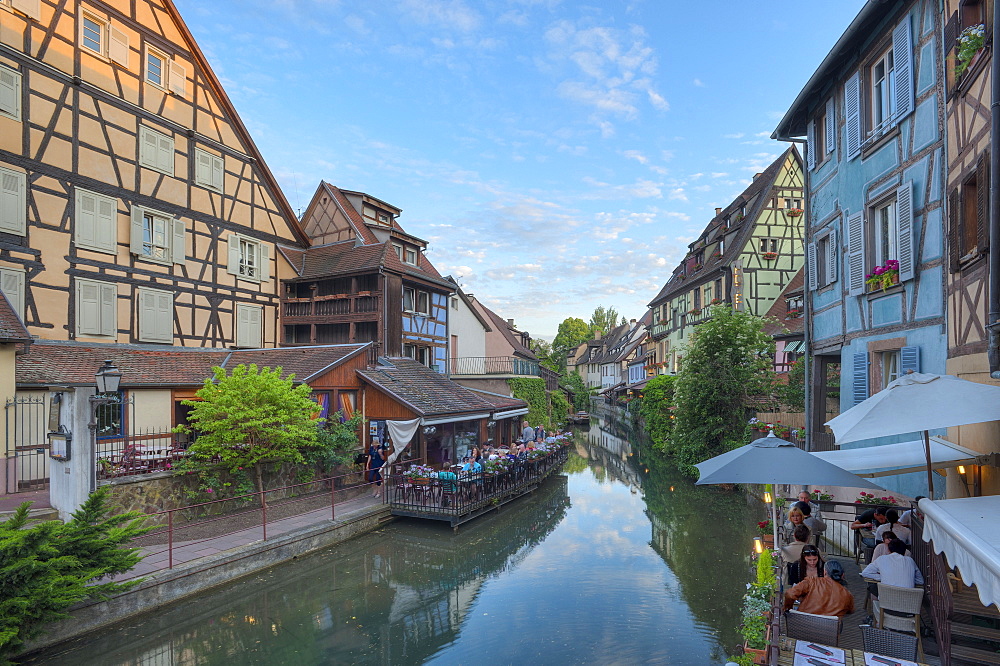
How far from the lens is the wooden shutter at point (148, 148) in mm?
18516

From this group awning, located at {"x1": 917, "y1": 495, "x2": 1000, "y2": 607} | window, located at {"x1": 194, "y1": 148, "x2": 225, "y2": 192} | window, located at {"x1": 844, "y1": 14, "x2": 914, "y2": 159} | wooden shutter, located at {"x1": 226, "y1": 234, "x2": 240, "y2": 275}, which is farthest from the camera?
wooden shutter, located at {"x1": 226, "y1": 234, "x2": 240, "y2": 275}

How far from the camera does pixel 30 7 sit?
15.5 metres

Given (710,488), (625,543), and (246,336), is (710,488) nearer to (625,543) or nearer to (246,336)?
(625,543)

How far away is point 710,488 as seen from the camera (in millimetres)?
19484

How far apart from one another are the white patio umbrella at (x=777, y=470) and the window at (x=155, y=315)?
18.1 m

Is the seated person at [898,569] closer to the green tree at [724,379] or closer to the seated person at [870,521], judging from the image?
the seated person at [870,521]

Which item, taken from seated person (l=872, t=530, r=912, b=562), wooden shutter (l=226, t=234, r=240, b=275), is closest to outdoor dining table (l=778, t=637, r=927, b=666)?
seated person (l=872, t=530, r=912, b=562)

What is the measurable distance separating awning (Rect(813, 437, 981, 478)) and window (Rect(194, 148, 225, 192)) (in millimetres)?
21092

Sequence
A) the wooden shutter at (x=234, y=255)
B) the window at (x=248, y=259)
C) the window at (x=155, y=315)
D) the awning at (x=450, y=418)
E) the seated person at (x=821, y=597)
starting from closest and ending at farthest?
the seated person at (x=821, y=597)
the awning at (x=450, y=418)
the window at (x=155, y=315)
the wooden shutter at (x=234, y=255)
the window at (x=248, y=259)

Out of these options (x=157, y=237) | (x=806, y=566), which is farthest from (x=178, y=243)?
(x=806, y=566)

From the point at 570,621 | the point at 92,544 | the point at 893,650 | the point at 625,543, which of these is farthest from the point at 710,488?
the point at 92,544

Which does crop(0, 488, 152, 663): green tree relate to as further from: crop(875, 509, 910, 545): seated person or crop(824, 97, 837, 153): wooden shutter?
crop(824, 97, 837, 153): wooden shutter

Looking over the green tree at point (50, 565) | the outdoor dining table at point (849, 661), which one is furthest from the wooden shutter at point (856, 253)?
the green tree at point (50, 565)

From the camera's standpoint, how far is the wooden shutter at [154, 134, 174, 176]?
19.0 metres
